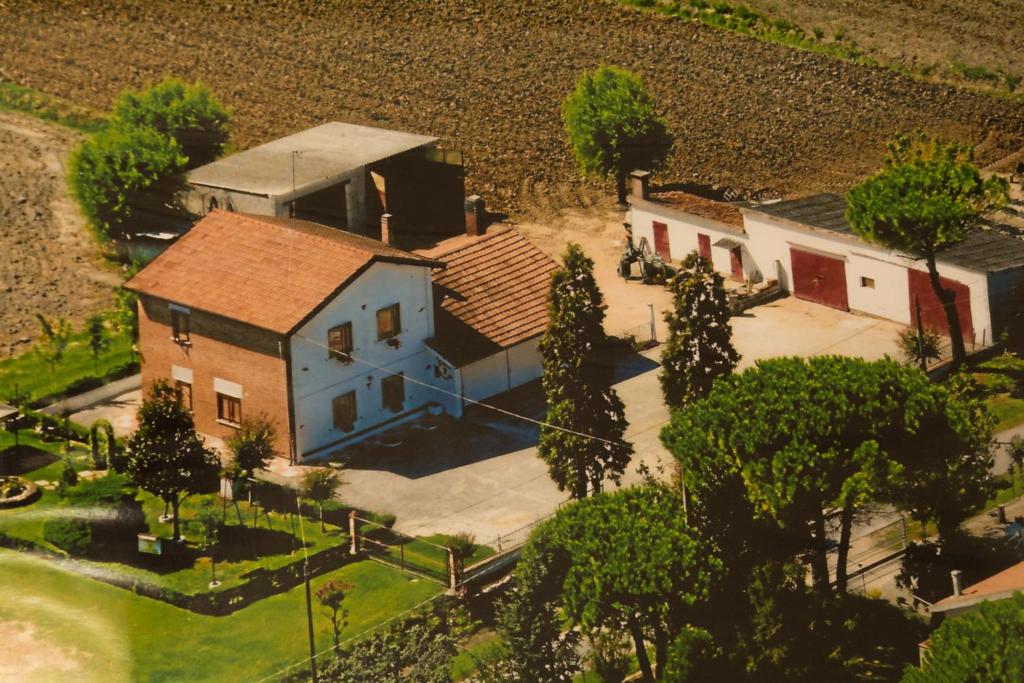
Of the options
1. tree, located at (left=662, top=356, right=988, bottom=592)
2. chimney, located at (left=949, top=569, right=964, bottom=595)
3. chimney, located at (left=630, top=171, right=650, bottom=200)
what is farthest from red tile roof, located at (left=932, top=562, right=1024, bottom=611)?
chimney, located at (left=630, top=171, right=650, bottom=200)

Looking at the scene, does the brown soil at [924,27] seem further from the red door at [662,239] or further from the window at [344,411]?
the window at [344,411]

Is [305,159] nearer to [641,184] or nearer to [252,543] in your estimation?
[641,184]

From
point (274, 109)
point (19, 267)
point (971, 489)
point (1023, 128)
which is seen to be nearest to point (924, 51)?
point (1023, 128)

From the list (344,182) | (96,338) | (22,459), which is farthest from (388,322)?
(22,459)

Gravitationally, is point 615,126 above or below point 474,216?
above

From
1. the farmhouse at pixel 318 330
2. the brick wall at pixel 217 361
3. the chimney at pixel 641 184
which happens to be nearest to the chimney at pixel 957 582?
the farmhouse at pixel 318 330

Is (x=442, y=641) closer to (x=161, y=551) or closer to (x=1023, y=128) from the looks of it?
(x=161, y=551)
